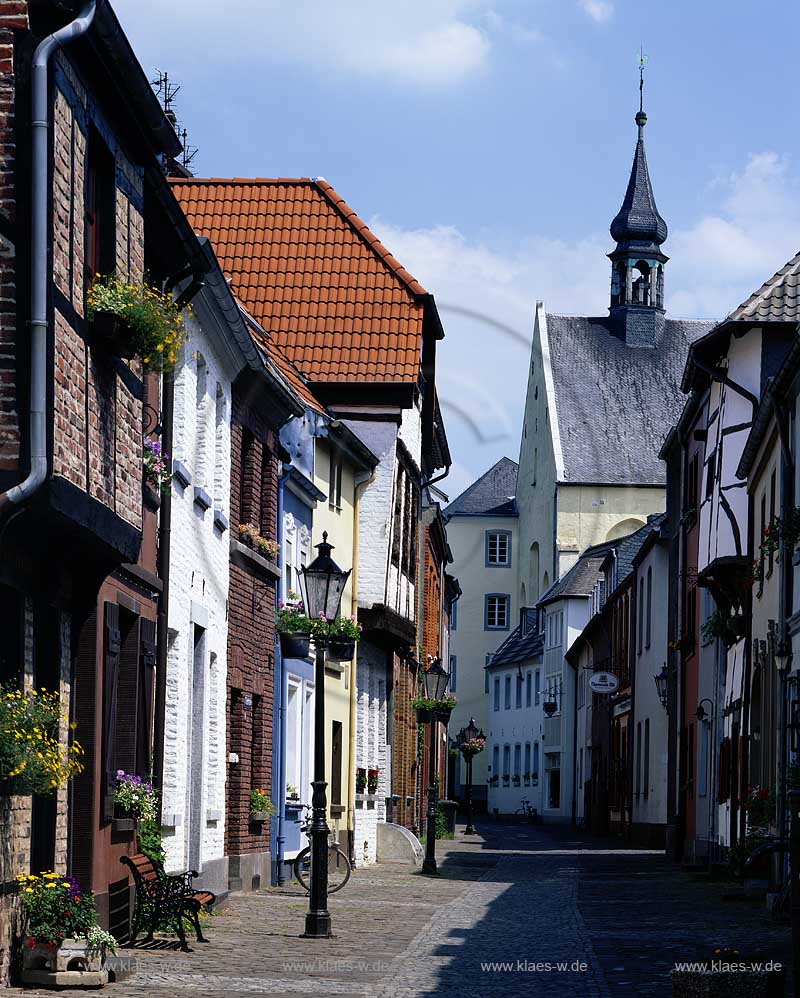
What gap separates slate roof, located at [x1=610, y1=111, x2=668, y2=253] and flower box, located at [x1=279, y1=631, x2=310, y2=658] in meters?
61.7

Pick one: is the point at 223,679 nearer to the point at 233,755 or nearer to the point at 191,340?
the point at 233,755

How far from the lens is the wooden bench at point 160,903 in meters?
13.5

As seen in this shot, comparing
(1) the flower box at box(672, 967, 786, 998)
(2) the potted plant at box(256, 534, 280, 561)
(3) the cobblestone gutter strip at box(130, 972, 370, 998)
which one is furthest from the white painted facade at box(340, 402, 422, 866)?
(1) the flower box at box(672, 967, 786, 998)

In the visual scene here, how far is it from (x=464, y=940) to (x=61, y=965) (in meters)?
5.63

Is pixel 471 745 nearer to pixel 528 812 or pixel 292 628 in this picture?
pixel 292 628

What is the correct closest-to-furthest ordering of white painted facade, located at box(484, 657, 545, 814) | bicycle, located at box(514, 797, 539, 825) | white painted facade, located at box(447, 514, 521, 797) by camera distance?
bicycle, located at box(514, 797, 539, 825) < white painted facade, located at box(484, 657, 545, 814) < white painted facade, located at box(447, 514, 521, 797)

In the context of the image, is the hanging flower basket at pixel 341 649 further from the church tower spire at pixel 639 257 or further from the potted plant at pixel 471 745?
the church tower spire at pixel 639 257

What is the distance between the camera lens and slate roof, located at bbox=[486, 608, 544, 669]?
250 ft

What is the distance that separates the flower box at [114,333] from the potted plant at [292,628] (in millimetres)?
10906

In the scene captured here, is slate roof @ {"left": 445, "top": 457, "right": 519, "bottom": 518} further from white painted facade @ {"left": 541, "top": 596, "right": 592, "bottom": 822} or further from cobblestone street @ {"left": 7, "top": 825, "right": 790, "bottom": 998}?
cobblestone street @ {"left": 7, "top": 825, "right": 790, "bottom": 998}

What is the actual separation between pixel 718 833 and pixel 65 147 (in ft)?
65.3

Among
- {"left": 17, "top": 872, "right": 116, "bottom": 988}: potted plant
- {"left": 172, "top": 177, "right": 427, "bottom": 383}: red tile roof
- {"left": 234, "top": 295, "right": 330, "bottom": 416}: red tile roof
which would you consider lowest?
{"left": 17, "top": 872, "right": 116, "bottom": 988}: potted plant

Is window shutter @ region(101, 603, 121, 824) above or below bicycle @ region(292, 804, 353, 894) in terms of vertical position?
above

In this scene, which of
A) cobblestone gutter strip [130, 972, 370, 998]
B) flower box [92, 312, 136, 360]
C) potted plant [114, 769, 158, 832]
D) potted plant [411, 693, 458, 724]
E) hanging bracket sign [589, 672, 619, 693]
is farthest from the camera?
hanging bracket sign [589, 672, 619, 693]
